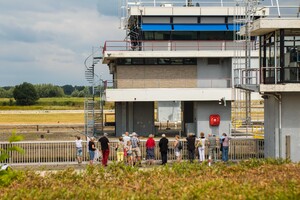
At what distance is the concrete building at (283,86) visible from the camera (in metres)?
25.3

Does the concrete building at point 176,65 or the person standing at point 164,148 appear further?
the concrete building at point 176,65

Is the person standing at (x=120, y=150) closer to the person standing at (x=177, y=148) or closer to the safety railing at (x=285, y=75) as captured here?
the person standing at (x=177, y=148)

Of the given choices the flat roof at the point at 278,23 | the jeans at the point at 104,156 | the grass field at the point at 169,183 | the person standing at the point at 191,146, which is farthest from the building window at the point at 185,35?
the grass field at the point at 169,183

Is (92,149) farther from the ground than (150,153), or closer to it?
farther from the ground

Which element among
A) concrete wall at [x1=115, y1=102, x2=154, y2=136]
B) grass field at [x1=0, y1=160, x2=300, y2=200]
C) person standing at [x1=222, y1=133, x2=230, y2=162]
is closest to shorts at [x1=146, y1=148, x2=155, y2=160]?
person standing at [x1=222, y1=133, x2=230, y2=162]

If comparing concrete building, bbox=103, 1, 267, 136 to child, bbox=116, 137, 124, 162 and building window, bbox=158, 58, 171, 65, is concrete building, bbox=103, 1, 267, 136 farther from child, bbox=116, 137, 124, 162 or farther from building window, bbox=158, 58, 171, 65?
child, bbox=116, 137, 124, 162

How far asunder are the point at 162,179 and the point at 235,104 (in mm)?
23902

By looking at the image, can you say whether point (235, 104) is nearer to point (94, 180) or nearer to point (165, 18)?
point (165, 18)

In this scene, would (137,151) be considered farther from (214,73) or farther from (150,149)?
(214,73)

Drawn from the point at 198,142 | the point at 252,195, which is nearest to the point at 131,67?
the point at 198,142

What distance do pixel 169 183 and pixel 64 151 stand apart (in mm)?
14856

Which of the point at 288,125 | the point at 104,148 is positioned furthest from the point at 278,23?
the point at 104,148

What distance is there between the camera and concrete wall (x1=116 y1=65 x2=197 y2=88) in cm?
3900

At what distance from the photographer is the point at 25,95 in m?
123
